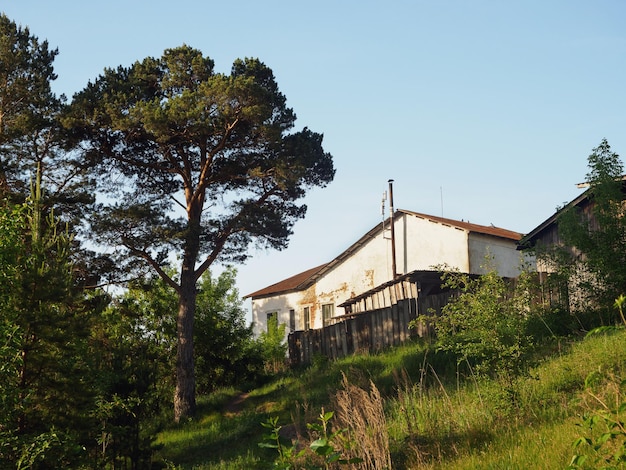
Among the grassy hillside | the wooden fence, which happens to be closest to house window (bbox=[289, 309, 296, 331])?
the wooden fence

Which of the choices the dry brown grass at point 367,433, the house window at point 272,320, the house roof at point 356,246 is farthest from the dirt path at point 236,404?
the dry brown grass at point 367,433

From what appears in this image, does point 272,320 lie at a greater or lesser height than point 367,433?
greater

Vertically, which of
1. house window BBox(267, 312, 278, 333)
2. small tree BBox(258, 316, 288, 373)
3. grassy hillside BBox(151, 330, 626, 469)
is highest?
house window BBox(267, 312, 278, 333)

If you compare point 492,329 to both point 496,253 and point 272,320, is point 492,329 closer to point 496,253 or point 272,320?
point 496,253

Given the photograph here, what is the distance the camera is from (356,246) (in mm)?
37000

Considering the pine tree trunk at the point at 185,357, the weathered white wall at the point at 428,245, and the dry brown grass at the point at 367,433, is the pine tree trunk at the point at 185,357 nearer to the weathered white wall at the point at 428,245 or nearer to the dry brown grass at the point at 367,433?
the weathered white wall at the point at 428,245

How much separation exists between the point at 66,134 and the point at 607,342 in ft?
58.4

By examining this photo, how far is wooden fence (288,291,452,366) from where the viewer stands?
23641 millimetres

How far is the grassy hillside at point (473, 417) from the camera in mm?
8258

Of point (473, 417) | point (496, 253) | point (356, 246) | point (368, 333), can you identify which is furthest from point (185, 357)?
point (473, 417)

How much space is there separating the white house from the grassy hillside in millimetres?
12060

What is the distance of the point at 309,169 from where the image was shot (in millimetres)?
25141

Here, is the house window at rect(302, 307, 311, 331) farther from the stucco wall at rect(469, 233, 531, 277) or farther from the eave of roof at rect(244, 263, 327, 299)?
the stucco wall at rect(469, 233, 531, 277)

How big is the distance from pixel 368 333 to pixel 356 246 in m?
11.7
